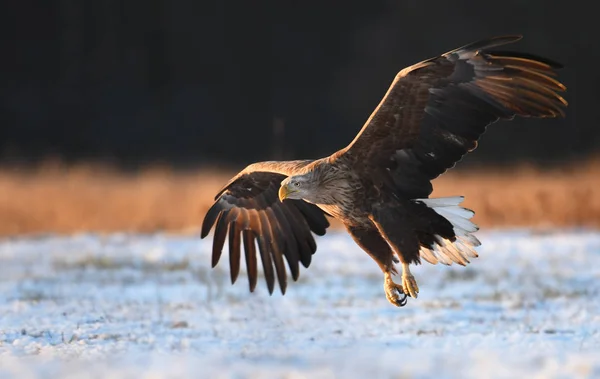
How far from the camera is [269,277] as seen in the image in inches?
287

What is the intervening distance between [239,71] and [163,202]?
1644 centimetres

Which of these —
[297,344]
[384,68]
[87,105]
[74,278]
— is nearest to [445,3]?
[384,68]

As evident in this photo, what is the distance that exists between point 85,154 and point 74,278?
16260 millimetres

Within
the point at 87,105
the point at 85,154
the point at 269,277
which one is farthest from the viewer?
the point at 87,105

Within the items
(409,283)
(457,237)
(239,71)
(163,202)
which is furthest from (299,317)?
(239,71)

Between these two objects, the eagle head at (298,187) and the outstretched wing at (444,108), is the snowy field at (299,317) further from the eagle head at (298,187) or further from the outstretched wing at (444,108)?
the outstretched wing at (444,108)

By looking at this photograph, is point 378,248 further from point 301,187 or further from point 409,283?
point 301,187

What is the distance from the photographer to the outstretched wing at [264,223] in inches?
292

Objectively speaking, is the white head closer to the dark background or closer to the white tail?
the white tail

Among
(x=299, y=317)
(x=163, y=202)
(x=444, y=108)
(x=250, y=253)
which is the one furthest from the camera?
(x=163, y=202)

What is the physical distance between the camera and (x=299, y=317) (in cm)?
689

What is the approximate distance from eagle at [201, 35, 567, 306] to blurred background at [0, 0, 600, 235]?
15.4 meters

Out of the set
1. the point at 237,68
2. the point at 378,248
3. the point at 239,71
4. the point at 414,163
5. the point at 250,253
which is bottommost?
the point at 378,248

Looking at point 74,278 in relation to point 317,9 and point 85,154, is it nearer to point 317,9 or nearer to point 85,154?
point 85,154
